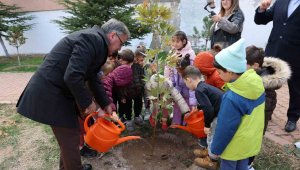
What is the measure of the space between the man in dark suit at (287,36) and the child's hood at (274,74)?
722 millimetres

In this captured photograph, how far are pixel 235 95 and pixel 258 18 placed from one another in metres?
2.24

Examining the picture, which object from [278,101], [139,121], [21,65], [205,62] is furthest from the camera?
[21,65]

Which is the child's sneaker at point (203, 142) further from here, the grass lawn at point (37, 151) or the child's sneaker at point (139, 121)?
the child's sneaker at point (139, 121)

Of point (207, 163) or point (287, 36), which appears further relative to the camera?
point (287, 36)

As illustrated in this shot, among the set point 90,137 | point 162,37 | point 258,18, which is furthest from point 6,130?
point 258,18

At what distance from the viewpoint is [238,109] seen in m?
2.27

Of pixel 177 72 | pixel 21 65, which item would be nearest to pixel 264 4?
pixel 177 72

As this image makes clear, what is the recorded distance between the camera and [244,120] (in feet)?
7.68

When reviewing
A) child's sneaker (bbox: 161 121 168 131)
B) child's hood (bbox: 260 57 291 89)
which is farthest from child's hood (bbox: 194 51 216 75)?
child's sneaker (bbox: 161 121 168 131)

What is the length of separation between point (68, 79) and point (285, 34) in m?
2.88

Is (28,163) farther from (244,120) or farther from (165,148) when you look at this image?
(244,120)

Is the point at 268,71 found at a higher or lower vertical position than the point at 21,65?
higher

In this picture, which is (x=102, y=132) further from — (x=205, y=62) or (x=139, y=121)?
(x=139, y=121)

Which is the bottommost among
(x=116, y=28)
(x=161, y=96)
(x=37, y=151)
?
(x=37, y=151)
